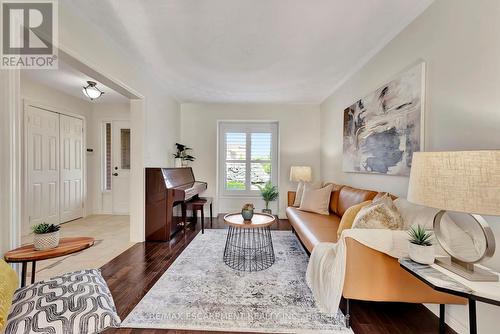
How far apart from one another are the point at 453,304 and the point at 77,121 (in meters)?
6.06

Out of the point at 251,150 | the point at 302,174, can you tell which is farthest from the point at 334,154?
the point at 251,150

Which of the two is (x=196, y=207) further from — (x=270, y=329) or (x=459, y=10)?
(x=459, y=10)

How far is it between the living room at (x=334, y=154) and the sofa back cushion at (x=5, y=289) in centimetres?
4

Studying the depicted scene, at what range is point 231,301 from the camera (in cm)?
188

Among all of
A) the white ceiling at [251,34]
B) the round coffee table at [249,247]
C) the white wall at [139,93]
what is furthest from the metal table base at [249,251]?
the white ceiling at [251,34]

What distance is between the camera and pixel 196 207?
377 cm

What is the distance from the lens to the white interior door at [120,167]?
4.88 m

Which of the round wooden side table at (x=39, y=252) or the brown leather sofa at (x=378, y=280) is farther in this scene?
the brown leather sofa at (x=378, y=280)

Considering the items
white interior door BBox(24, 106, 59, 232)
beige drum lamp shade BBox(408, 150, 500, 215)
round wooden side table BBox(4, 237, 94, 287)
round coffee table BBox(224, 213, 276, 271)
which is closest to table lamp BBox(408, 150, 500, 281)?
beige drum lamp shade BBox(408, 150, 500, 215)

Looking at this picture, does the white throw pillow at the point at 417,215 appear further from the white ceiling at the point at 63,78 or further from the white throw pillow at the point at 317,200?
the white ceiling at the point at 63,78

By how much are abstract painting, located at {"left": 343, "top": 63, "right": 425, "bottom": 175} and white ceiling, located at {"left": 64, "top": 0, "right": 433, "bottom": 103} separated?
556 mm

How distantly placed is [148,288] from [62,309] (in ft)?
3.59

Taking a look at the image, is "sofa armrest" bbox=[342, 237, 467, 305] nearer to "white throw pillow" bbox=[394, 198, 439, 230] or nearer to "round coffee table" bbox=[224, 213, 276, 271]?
"white throw pillow" bbox=[394, 198, 439, 230]

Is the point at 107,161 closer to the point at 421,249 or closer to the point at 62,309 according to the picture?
the point at 62,309
